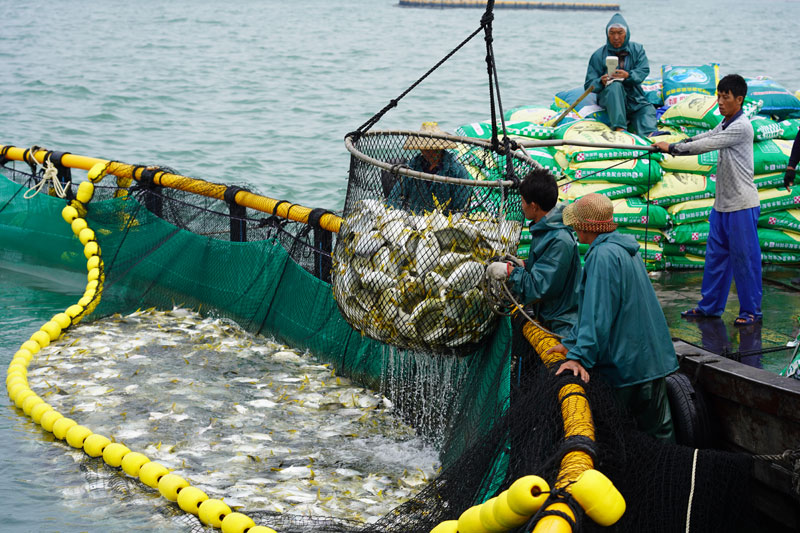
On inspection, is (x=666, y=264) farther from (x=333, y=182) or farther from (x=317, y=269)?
(x=333, y=182)

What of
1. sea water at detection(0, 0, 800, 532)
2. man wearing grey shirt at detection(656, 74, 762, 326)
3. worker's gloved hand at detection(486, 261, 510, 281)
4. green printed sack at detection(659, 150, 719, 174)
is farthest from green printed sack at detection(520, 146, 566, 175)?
worker's gloved hand at detection(486, 261, 510, 281)

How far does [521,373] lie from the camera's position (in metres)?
4.49

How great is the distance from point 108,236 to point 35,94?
20.4 metres

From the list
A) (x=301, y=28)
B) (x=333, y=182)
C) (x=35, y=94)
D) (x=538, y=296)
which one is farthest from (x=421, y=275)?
(x=301, y=28)

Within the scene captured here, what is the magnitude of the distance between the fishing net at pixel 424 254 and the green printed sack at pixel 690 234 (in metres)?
3.72

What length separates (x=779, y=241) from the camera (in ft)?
25.8

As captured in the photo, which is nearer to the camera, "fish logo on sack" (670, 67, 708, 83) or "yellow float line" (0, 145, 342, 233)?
"yellow float line" (0, 145, 342, 233)

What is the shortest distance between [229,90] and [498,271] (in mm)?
25317

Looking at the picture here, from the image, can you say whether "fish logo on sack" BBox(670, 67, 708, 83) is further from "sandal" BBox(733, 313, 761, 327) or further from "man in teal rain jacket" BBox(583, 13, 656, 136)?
"sandal" BBox(733, 313, 761, 327)

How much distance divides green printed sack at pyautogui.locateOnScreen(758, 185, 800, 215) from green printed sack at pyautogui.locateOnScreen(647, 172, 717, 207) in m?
0.46

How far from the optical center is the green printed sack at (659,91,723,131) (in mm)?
8586

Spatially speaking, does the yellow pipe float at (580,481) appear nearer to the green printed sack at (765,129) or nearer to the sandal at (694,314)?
the sandal at (694,314)

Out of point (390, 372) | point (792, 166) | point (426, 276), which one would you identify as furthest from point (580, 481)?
point (792, 166)

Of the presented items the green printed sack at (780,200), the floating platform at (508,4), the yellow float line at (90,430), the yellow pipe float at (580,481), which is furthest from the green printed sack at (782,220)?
the floating platform at (508,4)
